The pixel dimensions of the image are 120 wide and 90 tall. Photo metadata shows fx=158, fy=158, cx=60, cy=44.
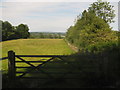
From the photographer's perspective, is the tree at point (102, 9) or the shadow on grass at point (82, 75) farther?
the tree at point (102, 9)

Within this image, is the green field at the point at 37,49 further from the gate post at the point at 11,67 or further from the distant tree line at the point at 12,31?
the distant tree line at the point at 12,31

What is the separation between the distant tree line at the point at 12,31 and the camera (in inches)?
2817

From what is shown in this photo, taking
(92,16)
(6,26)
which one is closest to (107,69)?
(92,16)

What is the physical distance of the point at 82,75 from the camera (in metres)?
6.90

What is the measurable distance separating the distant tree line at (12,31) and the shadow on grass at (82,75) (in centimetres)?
6576

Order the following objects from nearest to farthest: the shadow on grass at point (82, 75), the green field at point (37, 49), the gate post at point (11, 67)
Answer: the shadow on grass at point (82, 75) < the gate post at point (11, 67) < the green field at point (37, 49)

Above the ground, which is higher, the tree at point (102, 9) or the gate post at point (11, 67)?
the tree at point (102, 9)

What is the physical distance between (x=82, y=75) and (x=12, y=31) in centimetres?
7310

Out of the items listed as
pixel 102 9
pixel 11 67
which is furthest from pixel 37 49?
pixel 11 67

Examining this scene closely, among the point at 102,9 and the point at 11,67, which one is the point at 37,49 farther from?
the point at 11,67

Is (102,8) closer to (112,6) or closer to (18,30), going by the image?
(112,6)

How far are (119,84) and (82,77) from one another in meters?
1.51

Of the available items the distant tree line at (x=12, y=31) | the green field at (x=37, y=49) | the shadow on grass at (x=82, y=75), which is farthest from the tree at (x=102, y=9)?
the distant tree line at (x=12, y=31)

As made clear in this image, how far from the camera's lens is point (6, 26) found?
74188 mm
